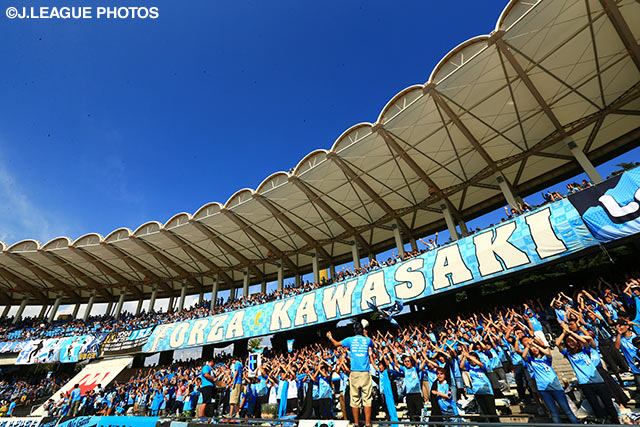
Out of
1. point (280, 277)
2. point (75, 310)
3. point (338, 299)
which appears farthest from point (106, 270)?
point (338, 299)

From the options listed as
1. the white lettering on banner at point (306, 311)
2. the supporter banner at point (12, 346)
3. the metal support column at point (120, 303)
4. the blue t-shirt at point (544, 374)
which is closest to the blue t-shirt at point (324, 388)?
the blue t-shirt at point (544, 374)

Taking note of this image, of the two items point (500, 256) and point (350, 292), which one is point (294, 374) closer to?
point (350, 292)

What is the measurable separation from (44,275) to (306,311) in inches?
1250

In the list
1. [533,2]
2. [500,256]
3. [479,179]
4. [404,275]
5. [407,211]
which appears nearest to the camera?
[533,2]

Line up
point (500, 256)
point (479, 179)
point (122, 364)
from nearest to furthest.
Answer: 1. point (500, 256)
2. point (479, 179)
3. point (122, 364)

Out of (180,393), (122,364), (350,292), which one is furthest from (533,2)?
(122,364)

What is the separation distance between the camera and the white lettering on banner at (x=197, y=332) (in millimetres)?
22344

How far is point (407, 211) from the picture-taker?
856 inches

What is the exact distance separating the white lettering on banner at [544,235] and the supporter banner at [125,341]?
28.1 m

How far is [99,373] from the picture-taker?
23688 mm

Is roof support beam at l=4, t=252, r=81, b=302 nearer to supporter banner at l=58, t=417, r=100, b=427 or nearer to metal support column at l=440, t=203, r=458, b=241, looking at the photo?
supporter banner at l=58, t=417, r=100, b=427

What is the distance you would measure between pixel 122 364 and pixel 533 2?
3428 centimetres

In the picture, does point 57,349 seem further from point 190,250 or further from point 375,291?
point 375,291

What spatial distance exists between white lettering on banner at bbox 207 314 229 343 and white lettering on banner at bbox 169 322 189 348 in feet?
8.81
